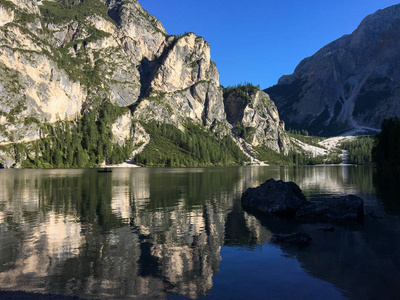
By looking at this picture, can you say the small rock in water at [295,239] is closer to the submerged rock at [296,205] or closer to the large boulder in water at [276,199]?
the submerged rock at [296,205]

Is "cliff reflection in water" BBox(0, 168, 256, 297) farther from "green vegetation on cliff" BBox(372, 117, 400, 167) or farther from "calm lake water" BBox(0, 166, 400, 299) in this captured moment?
"green vegetation on cliff" BBox(372, 117, 400, 167)

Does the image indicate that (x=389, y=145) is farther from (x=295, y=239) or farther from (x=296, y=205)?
(x=295, y=239)

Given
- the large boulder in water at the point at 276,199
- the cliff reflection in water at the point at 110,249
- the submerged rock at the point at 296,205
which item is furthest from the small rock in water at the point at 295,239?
the large boulder in water at the point at 276,199

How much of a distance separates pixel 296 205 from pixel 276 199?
113 inches

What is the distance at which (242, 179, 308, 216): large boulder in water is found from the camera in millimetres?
38594

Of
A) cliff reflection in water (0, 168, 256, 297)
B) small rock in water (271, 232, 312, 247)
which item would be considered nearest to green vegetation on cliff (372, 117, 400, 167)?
cliff reflection in water (0, 168, 256, 297)

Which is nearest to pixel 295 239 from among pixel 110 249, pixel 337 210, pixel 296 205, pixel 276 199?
pixel 296 205

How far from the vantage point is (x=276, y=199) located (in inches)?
1593

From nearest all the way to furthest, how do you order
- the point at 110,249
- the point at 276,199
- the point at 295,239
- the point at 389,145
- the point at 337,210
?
the point at 110,249 → the point at 295,239 → the point at 337,210 → the point at 276,199 → the point at 389,145

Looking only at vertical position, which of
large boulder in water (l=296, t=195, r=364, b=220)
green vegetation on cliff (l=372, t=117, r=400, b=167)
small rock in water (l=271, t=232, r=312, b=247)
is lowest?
small rock in water (l=271, t=232, r=312, b=247)

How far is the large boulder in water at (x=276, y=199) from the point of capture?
127ft

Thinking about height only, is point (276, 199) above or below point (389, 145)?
below

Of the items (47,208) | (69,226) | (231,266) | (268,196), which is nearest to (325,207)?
(268,196)

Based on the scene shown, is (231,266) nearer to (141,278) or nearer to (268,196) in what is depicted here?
(141,278)
